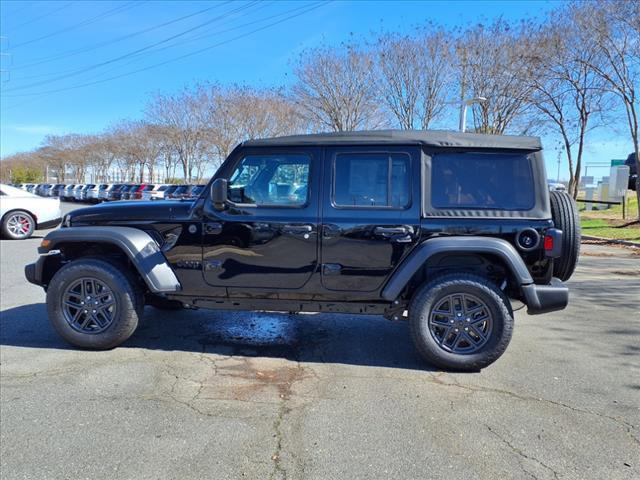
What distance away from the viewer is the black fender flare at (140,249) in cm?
419

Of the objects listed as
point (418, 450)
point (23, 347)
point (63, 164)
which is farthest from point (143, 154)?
point (418, 450)

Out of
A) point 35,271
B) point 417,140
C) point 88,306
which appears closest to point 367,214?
point 417,140

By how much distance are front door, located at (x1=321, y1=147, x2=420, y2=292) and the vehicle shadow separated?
2.54 feet

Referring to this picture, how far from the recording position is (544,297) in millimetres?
3910

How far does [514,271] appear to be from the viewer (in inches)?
151

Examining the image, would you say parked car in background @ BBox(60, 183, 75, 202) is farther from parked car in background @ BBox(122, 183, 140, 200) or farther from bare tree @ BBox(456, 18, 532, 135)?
bare tree @ BBox(456, 18, 532, 135)

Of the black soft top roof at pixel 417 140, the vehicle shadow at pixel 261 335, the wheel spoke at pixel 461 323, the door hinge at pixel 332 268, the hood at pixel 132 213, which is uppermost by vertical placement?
the black soft top roof at pixel 417 140

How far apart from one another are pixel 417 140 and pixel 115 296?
3.01 meters

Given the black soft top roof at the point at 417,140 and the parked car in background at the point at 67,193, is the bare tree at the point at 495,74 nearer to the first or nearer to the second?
the black soft top roof at the point at 417,140

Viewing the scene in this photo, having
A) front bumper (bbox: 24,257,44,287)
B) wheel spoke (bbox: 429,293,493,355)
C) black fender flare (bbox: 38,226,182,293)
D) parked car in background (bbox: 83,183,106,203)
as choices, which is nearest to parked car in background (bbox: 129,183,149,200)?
parked car in background (bbox: 83,183,106,203)

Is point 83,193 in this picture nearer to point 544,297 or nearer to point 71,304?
point 71,304

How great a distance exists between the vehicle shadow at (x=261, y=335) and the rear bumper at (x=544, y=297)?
1.01m

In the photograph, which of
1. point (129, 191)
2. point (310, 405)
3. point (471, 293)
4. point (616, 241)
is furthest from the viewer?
point (129, 191)

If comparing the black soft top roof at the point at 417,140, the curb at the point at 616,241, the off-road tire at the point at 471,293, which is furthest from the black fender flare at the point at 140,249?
the curb at the point at 616,241
